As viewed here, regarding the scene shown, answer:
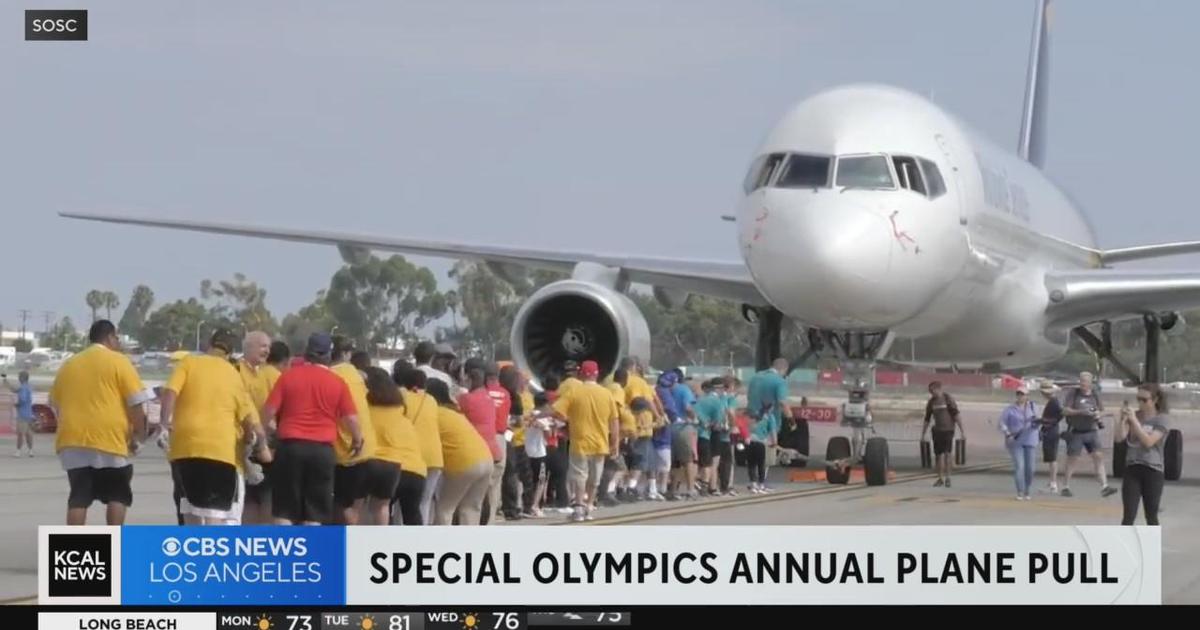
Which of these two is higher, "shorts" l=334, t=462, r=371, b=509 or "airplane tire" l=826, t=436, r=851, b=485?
"shorts" l=334, t=462, r=371, b=509

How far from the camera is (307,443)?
10.6 metres

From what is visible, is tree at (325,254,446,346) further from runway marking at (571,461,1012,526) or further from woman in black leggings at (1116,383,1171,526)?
woman in black leggings at (1116,383,1171,526)

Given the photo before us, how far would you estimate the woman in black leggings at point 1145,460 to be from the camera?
13.0 m

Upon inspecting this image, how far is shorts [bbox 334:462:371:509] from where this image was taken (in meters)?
11.2

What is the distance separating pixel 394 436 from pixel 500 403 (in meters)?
2.88

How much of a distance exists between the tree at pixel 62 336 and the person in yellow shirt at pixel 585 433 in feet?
13.3

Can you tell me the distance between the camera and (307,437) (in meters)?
10.6

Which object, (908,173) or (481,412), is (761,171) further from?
(481,412)

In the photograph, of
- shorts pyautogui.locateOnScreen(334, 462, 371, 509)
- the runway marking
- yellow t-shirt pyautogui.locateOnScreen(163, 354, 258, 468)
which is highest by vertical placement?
yellow t-shirt pyautogui.locateOnScreen(163, 354, 258, 468)

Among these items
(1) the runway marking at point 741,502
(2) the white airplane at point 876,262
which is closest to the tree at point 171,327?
(2) the white airplane at point 876,262

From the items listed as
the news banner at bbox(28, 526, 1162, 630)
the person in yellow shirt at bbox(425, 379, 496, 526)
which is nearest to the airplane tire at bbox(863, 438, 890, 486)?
the person in yellow shirt at bbox(425, 379, 496, 526)

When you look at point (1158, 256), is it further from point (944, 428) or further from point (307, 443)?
point (307, 443)

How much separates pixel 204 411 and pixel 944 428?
10742mm

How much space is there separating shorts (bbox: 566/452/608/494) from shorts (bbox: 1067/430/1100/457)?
5.43 m
